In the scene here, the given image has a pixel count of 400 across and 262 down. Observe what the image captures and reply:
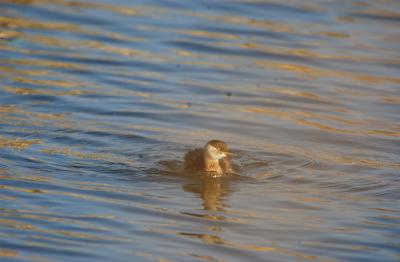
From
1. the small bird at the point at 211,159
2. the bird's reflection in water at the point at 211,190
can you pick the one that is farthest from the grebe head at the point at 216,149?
the bird's reflection in water at the point at 211,190

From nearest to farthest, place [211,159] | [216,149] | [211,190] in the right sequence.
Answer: [211,190] → [211,159] → [216,149]

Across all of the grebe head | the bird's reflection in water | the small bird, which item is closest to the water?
the bird's reflection in water

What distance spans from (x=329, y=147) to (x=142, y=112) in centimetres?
269

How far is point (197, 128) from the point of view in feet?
41.1

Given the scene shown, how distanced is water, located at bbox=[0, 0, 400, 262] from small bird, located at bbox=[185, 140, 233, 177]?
0.58 ft

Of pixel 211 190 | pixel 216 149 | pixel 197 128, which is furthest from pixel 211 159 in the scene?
pixel 197 128

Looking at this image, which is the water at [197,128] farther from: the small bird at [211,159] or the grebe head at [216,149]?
the grebe head at [216,149]

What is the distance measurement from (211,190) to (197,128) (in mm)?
2235

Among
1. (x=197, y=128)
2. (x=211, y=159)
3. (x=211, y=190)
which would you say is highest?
(x=197, y=128)

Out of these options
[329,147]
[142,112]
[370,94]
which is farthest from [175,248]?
[370,94]

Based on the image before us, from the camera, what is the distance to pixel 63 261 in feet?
25.3

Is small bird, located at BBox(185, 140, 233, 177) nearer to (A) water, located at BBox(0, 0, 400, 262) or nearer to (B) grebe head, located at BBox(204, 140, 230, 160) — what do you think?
(B) grebe head, located at BBox(204, 140, 230, 160)

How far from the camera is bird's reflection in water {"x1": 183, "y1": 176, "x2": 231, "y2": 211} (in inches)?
380

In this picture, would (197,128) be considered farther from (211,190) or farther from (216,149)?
(211,190)
